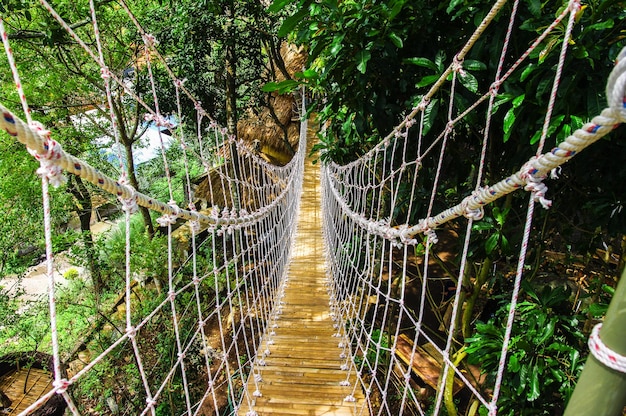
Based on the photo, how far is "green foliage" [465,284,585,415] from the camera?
3.14 ft

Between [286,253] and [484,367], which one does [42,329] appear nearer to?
A: [286,253]

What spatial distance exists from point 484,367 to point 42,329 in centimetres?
441

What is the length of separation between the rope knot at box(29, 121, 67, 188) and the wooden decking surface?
437 centimetres

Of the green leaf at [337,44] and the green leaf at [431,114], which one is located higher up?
the green leaf at [337,44]

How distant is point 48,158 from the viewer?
1.66 feet

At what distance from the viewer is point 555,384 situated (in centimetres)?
98

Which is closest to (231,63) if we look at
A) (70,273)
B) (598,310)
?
(598,310)

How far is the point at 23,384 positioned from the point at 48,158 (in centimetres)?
488

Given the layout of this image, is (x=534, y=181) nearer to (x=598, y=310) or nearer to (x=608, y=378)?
(x=608, y=378)

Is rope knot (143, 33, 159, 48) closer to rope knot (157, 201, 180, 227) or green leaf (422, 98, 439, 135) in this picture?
rope knot (157, 201, 180, 227)

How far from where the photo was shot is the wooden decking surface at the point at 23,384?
3754 millimetres

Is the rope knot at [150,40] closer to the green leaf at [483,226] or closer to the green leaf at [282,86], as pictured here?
the green leaf at [282,86]

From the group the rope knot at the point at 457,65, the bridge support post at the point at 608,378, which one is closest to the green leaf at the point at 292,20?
the rope knot at the point at 457,65

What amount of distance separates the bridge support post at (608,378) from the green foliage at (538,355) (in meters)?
0.72
